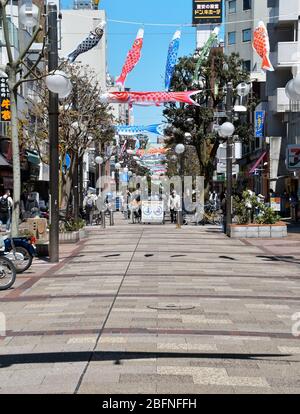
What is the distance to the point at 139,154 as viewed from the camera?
226 ft

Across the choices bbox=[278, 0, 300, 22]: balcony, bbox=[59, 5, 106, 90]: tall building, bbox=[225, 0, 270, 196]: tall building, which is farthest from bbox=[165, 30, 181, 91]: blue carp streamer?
bbox=[59, 5, 106, 90]: tall building

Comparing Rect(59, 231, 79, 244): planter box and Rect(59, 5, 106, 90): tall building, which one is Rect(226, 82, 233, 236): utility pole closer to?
Rect(59, 231, 79, 244): planter box

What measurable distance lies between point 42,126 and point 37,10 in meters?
15.7

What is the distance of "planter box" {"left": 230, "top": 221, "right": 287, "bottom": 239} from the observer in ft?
72.5

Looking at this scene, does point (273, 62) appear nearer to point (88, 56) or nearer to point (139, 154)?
point (139, 154)

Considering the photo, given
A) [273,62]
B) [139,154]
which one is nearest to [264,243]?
[273,62]

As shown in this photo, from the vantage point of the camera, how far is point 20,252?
13.4 m

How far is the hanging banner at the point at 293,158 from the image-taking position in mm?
31297

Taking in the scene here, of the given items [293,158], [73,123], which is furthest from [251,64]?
[73,123]

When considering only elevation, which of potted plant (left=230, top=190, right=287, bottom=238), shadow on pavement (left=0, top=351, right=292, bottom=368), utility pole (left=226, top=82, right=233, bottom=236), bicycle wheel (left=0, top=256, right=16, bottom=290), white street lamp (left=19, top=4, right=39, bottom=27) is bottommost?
shadow on pavement (left=0, top=351, right=292, bottom=368)

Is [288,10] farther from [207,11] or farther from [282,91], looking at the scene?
[207,11]

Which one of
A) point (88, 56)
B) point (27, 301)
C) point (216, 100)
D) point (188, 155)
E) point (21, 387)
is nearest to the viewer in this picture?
point (21, 387)

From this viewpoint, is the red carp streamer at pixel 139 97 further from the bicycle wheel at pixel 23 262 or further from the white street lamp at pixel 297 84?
the white street lamp at pixel 297 84

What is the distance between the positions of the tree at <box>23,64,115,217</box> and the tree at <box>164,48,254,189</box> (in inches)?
274
